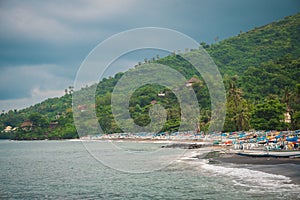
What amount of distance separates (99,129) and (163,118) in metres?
32.1

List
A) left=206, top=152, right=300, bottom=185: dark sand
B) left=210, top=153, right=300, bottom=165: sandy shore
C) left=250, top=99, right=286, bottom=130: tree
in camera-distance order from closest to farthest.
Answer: left=206, top=152, right=300, bottom=185: dark sand < left=210, top=153, right=300, bottom=165: sandy shore < left=250, top=99, right=286, bottom=130: tree

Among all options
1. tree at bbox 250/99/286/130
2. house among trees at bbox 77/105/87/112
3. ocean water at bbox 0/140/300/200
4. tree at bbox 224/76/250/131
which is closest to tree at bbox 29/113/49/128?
house among trees at bbox 77/105/87/112

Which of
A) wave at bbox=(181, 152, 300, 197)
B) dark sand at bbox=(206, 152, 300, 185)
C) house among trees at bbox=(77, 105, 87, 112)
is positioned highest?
house among trees at bbox=(77, 105, 87, 112)

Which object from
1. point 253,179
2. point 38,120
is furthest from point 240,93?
point 38,120

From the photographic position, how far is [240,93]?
2633 inches

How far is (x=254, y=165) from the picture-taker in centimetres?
2569

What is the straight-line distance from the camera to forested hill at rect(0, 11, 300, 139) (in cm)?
5994

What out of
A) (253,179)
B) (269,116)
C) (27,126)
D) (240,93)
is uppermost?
(240,93)

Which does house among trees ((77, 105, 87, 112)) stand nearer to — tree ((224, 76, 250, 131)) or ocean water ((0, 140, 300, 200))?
tree ((224, 76, 250, 131))

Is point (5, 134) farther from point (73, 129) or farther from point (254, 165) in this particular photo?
point (254, 165)

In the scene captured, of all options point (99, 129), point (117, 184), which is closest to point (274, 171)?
point (117, 184)

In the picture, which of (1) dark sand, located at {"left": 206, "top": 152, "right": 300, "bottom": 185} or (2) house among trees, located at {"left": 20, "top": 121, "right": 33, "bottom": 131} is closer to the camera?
(1) dark sand, located at {"left": 206, "top": 152, "right": 300, "bottom": 185}

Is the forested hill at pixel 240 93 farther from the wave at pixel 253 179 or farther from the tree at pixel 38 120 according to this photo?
the wave at pixel 253 179

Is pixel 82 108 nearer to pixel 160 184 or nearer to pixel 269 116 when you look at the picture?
pixel 269 116
